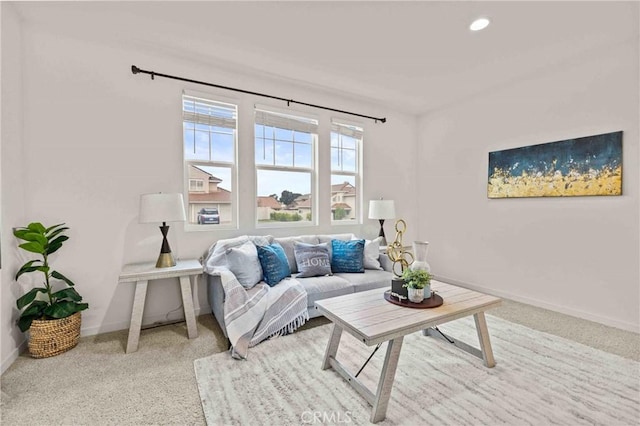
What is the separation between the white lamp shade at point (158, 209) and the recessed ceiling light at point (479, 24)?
2.94 metres

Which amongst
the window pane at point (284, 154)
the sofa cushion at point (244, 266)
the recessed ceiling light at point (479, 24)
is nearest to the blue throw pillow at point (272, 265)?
the sofa cushion at point (244, 266)

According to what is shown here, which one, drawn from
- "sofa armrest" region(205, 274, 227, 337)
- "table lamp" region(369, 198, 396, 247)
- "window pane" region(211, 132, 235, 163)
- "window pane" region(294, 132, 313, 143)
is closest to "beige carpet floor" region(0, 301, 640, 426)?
"sofa armrest" region(205, 274, 227, 337)

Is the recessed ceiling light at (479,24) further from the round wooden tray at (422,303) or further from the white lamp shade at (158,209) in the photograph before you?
the white lamp shade at (158,209)

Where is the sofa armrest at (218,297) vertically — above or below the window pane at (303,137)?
below

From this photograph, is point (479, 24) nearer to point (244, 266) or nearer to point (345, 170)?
point (345, 170)

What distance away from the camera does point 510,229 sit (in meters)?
3.55

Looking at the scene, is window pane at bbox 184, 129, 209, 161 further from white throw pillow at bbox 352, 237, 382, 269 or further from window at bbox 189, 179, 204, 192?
white throw pillow at bbox 352, 237, 382, 269

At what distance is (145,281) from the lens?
239 cm

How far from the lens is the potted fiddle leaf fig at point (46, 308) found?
2125 mm

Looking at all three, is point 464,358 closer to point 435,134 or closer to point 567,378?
point 567,378

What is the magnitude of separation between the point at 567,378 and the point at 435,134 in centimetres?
343

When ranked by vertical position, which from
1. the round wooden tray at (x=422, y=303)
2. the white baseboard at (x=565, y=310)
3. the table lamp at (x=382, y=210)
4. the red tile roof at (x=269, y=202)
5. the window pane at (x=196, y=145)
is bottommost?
the white baseboard at (x=565, y=310)

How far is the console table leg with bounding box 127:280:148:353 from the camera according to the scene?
229 centimetres

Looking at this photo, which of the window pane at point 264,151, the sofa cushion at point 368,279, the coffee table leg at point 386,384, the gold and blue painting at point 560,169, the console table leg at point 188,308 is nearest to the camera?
the coffee table leg at point 386,384
